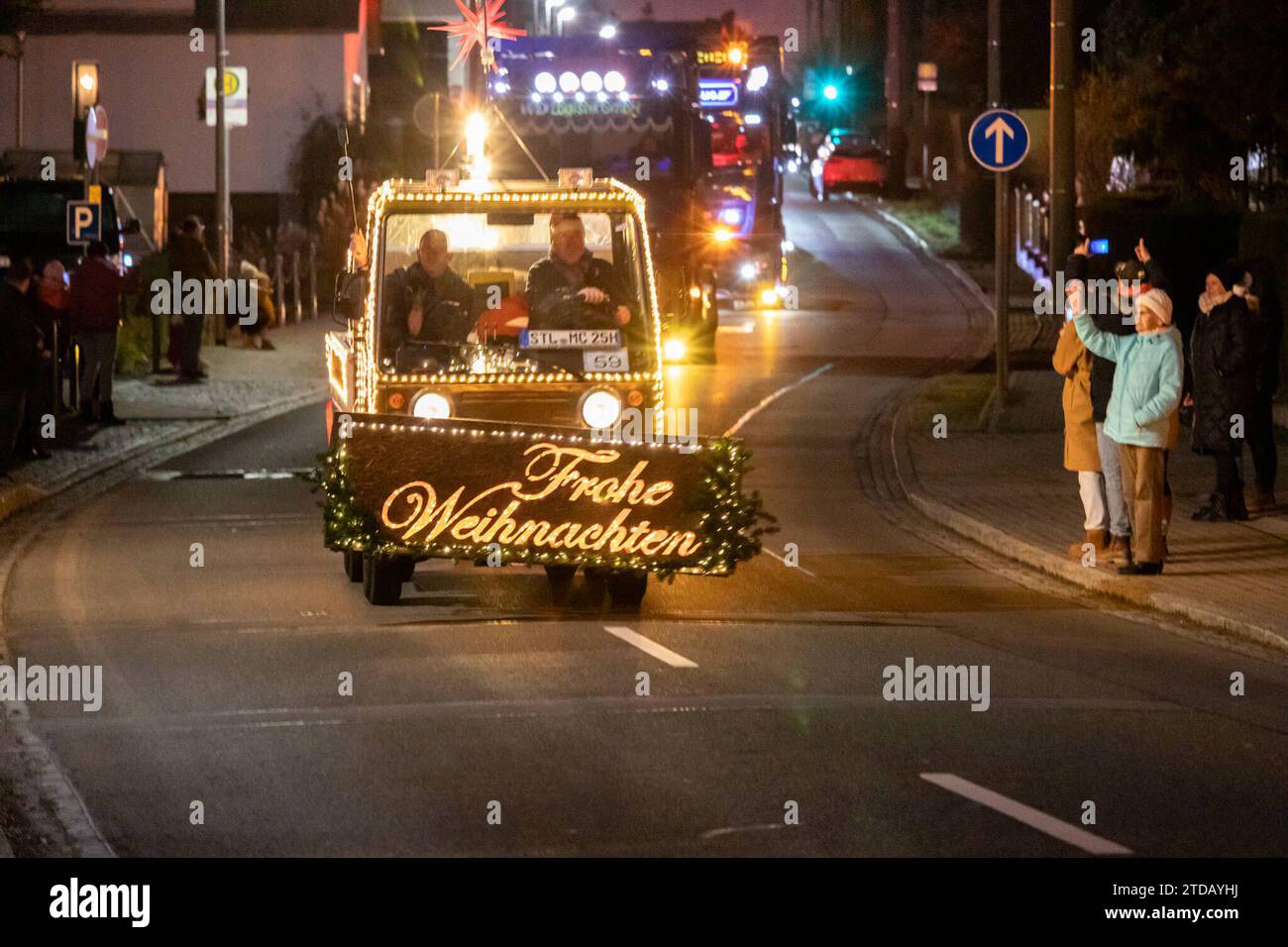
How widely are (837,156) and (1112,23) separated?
1052 inches

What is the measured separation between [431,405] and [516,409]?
50cm

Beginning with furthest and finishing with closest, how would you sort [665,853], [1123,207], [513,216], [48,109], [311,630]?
[48,109] < [1123,207] < [513,216] < [311,630] < [665,853]

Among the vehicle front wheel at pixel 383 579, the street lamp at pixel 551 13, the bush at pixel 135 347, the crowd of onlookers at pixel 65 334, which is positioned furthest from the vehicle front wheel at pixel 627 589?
the street lamp at pixel 551 13

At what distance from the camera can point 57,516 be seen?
1833 cm

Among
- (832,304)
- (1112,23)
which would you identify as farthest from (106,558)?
(1112,23)

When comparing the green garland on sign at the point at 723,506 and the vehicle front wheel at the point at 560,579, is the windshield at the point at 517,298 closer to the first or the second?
the green garland on sign at the point at 723,506

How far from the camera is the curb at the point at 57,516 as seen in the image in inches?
328

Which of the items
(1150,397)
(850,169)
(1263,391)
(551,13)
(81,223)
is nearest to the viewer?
(1150,397)

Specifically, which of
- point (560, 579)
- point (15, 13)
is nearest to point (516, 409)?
point (560, 579)

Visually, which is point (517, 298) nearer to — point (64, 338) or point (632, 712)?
point (632, 712)

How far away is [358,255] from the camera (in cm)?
1425

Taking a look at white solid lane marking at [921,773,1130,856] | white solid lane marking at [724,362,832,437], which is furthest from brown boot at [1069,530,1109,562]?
white solid lane marking at [724,362,832,437]

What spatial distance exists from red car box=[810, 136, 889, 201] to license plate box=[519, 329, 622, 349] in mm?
65321
